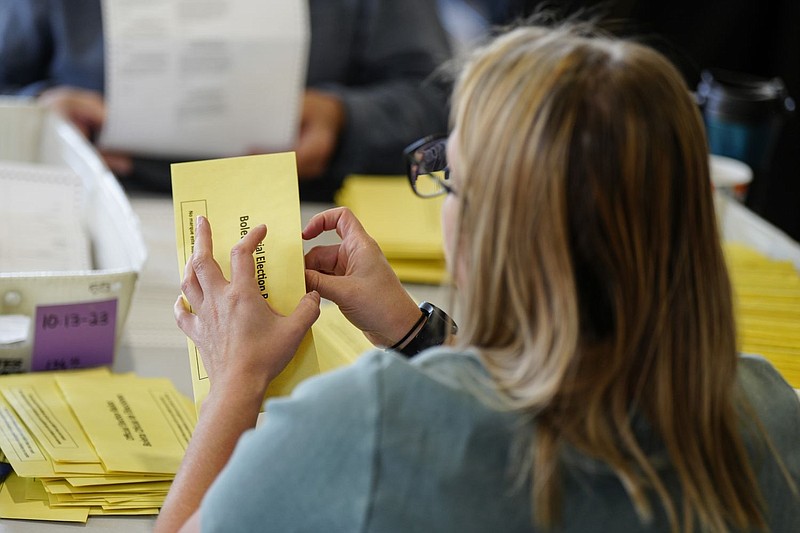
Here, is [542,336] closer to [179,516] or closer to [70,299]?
[179,516]

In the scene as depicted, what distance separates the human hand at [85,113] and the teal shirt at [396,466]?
3.58ft

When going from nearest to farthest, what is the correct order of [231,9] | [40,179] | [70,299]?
[70,299] → [40,179] → [231,9]

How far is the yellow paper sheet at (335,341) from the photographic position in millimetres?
792

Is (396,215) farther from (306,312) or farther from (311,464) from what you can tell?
(311,464)

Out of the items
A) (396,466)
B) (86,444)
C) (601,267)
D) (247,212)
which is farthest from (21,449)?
(601,267)

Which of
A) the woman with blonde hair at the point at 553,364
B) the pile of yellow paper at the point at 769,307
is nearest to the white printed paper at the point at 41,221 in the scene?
the woman with blonde hair at the point at 553,364

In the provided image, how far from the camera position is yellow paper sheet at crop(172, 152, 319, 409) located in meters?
0.77

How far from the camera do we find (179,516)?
0.67 metres

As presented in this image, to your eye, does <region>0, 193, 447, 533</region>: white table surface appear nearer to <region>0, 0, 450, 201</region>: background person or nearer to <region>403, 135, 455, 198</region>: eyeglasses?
<region>403, 135, 455, 198</region>: eyeglasses

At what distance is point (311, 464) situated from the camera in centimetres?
55

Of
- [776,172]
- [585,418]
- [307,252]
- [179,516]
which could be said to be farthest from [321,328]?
[776,172]

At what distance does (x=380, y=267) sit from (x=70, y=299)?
0.33m

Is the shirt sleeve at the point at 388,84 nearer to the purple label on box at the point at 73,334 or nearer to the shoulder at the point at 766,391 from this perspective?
the purple label on box at the point at 73,334

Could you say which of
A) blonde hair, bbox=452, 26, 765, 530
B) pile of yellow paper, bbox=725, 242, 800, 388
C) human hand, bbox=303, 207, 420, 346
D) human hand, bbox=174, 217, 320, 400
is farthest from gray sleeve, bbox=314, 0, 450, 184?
blonde hair, bbox=452, 26, 765, 530
